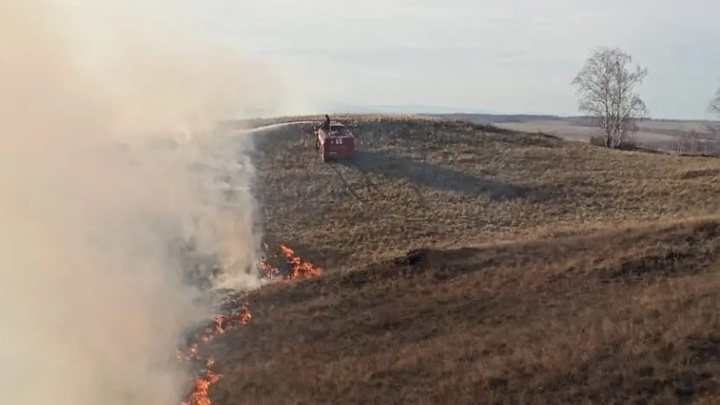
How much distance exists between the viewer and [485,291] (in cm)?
2670

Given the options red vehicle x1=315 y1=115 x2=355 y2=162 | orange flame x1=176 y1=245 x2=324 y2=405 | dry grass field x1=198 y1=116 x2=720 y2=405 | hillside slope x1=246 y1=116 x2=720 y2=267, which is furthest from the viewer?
red vehicle x1=315 y1=115 x2=355 y2=162

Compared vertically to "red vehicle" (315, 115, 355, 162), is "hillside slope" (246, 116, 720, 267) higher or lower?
lower

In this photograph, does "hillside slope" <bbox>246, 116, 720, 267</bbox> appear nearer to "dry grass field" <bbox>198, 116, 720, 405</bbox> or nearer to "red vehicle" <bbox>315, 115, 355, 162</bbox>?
"dry grass field" <bbox>198, 116, 720, 405</bbox>

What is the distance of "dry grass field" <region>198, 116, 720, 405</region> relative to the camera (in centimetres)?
1906

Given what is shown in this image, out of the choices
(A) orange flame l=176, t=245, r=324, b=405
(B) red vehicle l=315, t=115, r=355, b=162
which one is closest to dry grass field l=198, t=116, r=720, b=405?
(A) orange flame l=176, t=245, r=324, b=405

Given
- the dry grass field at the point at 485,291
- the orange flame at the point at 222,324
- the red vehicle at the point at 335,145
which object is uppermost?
the red vehicle at the point at 335,145

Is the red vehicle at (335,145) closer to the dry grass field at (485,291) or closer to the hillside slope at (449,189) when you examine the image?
the hillside slope at (449,189)

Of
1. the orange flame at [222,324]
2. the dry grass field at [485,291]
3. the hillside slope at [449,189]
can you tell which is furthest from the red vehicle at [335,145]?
A: the orange flame at [222,324]

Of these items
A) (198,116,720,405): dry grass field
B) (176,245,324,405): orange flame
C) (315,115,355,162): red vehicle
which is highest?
(315,115,355,162): red vehicle

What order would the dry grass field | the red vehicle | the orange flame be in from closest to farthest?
the dry grass field < the orange flame < the red vehicle

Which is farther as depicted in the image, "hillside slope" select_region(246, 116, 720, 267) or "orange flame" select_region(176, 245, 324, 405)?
"hillside slope" select_region(246, 116, 720, 267)

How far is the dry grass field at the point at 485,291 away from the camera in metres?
19.1

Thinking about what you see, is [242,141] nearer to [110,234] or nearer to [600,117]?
[110,234]

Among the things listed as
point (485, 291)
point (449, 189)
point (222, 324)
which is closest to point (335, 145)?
point (449, 189)
